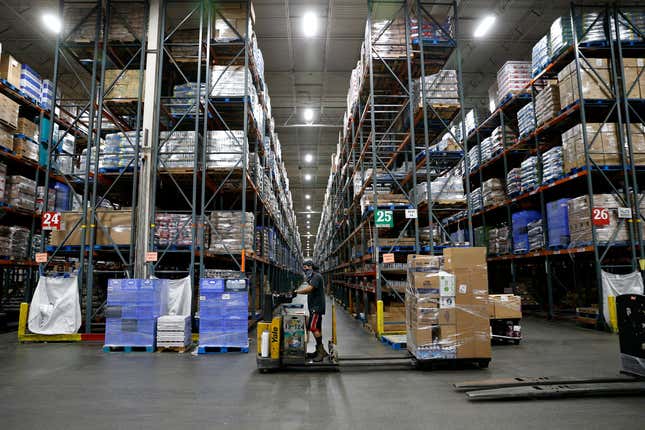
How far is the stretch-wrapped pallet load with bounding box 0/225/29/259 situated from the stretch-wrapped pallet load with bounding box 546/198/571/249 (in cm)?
1440

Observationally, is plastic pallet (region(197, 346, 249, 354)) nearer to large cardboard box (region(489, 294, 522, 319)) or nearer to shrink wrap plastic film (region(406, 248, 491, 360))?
shrink wrap plastic film (region(406, 248, 491, 360))

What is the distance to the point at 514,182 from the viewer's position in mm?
13430

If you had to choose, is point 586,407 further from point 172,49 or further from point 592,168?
point 172,49

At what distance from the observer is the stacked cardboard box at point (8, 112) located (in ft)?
33.9

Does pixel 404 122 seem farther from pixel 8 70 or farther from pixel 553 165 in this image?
pixel 8 70

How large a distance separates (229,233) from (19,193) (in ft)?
20.7

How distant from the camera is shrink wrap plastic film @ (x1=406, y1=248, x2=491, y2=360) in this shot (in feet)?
19.2

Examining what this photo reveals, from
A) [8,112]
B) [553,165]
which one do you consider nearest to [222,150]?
[8,112]

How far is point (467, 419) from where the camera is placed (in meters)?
3.79

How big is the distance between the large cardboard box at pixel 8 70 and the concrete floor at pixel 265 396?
24.7 feet

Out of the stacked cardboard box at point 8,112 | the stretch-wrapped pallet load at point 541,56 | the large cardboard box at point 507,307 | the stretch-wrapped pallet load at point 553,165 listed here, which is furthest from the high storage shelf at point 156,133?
the stretch-wrapped pallet load at point 541,56

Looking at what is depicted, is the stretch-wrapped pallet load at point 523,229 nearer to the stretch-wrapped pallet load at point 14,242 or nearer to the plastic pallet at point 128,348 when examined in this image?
the plastic pallet at point 128,348

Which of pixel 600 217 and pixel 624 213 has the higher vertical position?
pixel 624 213

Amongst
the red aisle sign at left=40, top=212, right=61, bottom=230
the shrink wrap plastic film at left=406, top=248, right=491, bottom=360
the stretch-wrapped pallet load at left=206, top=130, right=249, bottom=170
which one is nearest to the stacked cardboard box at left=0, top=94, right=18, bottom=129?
the red aisle sign at left=40, top=212, right=61, bottom=230
